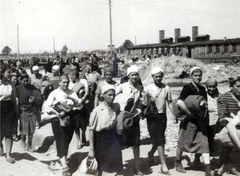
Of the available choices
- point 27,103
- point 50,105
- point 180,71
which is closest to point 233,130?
point 50,105

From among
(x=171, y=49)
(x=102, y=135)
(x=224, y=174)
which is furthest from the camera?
(x=171, y=49)

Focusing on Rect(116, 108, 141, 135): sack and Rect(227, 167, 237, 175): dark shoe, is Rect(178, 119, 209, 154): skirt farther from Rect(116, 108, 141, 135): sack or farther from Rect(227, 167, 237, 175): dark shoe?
Rect(116, 108, 141, 135): sack

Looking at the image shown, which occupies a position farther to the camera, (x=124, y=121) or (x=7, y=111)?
(x=7, y=111)

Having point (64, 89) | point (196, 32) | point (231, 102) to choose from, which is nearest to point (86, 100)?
point (64, 89)

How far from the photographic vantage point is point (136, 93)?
4926 mm

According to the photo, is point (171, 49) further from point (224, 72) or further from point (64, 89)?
point (64, 89)

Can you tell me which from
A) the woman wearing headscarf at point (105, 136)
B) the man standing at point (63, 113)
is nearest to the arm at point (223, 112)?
the woman wearing headscarf at point (105, 136)

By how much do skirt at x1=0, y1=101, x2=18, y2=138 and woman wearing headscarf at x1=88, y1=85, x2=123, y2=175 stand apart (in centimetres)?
200

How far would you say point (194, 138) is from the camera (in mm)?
4773

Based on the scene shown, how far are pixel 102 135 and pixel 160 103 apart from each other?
128 centimetres

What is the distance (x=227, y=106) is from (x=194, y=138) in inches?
29.8

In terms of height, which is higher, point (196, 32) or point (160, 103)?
point (196, 32)

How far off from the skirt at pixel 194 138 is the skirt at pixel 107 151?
1.24 meters

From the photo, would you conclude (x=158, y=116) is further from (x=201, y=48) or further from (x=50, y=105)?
(x=201, y=48)
